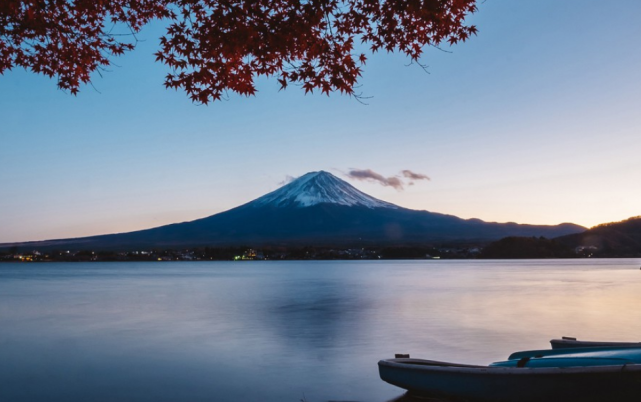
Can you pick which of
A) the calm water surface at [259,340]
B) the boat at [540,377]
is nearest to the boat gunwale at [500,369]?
the boat at [540,377]

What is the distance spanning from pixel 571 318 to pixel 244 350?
41.7ft

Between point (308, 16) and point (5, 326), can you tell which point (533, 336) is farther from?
point (5, 326)

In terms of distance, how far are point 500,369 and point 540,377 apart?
44cm

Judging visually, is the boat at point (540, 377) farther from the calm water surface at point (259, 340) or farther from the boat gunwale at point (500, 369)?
the calm water surface at point (259, 340)

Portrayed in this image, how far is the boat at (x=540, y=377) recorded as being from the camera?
598 centimetres

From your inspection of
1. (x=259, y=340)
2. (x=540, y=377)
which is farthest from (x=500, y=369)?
(x=259, y=340)

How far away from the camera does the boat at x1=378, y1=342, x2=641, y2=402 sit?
19.6ft

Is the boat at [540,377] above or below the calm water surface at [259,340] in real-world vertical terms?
above

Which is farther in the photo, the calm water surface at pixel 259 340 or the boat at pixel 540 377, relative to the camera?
the calm water surface at pixel 259 340

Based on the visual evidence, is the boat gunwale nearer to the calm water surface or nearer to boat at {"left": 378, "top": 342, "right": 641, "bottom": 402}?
boat at {"left": 378, "top": 342, "right": 641, "bottom": 402}

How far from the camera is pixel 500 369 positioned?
6.50 meters

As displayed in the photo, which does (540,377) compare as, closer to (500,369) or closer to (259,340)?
(500,369)

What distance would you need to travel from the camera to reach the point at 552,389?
627cm

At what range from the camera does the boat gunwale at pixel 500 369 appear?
593 cm
